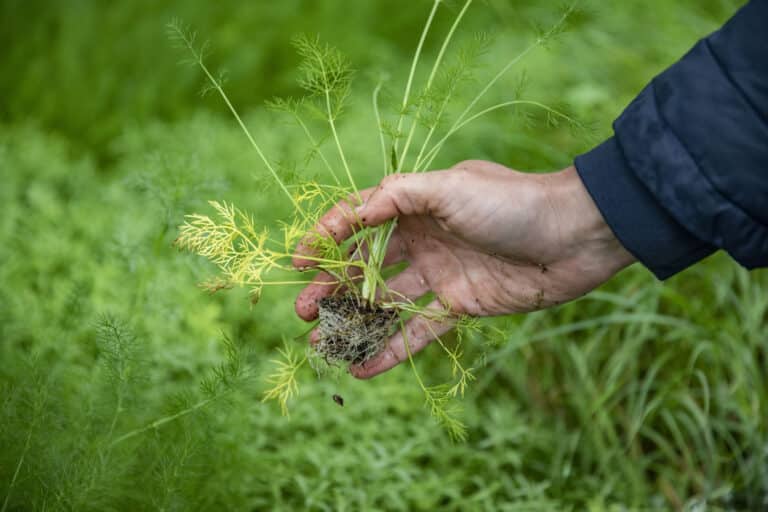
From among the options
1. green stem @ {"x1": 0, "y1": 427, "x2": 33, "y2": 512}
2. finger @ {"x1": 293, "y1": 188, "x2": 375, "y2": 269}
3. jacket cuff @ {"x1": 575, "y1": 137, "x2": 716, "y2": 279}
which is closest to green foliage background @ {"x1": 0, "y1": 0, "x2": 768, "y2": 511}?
green stem @ {"x1": 0, "y1": 427, "x2": 33, "y2": 512}

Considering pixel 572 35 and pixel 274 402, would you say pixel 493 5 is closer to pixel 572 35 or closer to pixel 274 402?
pixel 572 35

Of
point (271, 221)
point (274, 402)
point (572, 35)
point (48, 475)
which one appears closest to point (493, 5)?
point (572, 35)

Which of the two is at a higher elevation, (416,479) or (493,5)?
(493,5)

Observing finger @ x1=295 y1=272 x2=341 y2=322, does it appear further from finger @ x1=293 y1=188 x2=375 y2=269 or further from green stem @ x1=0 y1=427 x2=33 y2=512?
green stem @ x1=0 y1=427 x2=33 y2=512

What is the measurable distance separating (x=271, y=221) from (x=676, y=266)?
5.60 ft

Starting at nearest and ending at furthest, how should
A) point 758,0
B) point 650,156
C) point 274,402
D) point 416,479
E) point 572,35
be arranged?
point 758,0 → point 650,156 → point 416,479 → point 274,402 → point 572,35

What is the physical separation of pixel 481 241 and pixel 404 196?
22cm

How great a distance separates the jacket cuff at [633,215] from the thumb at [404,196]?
34 cm

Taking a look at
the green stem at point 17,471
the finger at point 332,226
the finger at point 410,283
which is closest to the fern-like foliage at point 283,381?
the finger at point 332,226

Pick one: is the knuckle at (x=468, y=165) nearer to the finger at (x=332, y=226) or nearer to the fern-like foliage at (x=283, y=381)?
the finger at (x=332, y=226)

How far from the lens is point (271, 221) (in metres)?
3.06

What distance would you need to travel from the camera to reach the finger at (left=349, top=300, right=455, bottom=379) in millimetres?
1893

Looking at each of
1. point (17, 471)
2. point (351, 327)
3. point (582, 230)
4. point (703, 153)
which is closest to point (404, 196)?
point (351, 327)

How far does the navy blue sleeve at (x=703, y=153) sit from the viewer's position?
1.57 meters
